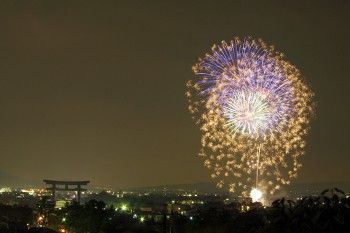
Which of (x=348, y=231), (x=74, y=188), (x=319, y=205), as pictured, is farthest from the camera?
(x=74, y=188)

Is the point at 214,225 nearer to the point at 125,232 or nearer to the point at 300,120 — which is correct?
the point at 125,232

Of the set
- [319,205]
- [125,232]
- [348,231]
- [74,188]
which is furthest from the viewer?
[74,188]

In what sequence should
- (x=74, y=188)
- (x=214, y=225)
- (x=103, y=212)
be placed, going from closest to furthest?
(x=214, y=225) < (x=103, y=212) < (x=74, y=188)

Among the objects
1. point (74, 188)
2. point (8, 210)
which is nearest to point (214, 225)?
point (8, 210)

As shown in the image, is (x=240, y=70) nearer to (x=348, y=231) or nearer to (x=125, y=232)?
(x=125, y=232)

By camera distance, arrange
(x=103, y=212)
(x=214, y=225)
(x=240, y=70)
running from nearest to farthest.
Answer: (x=240, y=70)
(x=214, y=225)
(x=103, y=212)

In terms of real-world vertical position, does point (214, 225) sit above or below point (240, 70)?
below

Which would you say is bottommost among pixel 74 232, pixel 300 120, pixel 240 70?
pixel 74 232

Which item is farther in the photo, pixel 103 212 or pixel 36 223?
pixel 36 223

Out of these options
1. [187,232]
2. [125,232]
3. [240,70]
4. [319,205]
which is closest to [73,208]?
[187,232]
